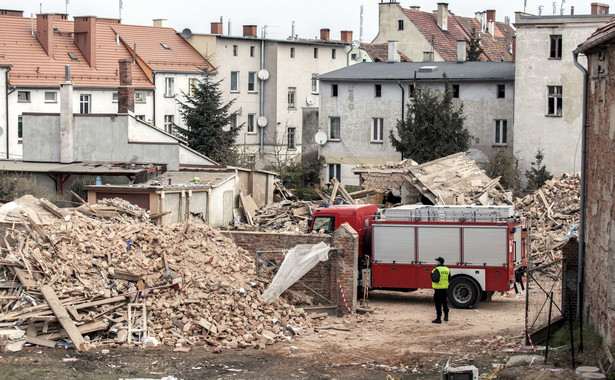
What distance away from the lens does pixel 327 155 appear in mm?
51219

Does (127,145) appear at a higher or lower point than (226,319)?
higher

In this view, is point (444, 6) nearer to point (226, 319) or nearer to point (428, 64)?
point (428, 64)

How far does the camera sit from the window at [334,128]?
51156 millimetres

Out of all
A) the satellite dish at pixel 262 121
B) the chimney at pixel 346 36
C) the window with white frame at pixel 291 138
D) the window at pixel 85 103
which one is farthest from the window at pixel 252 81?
the window at pixel 85 103

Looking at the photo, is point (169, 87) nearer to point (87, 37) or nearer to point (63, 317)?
point (87, 37)

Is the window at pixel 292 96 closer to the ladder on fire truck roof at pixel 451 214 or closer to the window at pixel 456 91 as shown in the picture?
the window at pixel 456 91

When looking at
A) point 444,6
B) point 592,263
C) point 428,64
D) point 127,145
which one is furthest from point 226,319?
point 444,6

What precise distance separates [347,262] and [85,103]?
35421 mm

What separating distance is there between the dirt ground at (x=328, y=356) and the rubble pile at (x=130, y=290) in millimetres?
598

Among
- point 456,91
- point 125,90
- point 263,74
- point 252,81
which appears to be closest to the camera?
point 125,90

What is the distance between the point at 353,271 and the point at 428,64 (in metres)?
32.2

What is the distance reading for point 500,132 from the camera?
47156mm

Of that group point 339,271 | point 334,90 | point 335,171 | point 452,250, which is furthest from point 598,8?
point 339,271

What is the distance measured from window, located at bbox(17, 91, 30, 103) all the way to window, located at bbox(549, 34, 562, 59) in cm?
2833
